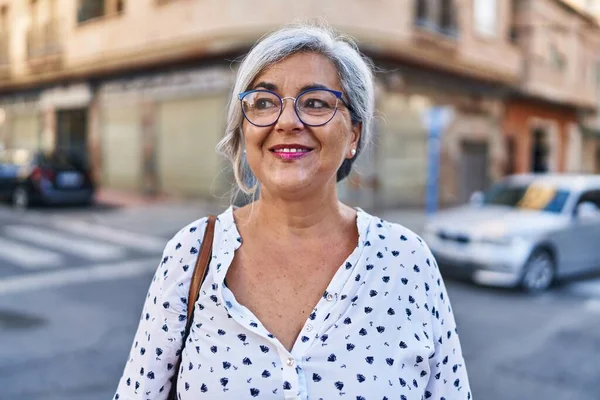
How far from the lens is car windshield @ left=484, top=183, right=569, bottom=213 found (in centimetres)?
840

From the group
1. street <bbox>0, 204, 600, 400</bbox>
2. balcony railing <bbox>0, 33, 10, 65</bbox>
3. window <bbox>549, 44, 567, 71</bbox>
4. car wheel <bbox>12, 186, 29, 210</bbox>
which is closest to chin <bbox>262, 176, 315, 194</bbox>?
street <bbox>0, 204, 600, 400</bbox>

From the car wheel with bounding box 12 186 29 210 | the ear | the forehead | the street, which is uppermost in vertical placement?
the forehead

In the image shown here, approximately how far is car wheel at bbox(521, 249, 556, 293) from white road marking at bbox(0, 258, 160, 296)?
5.12 meters

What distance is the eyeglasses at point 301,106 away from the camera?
1671mm

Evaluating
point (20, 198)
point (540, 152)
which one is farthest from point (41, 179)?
point (540, 152)

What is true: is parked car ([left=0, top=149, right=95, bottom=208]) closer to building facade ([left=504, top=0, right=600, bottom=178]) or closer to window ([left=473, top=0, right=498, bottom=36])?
window ([left=473, top=0, right=498, bottom=36])

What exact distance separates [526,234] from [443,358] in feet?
21.2

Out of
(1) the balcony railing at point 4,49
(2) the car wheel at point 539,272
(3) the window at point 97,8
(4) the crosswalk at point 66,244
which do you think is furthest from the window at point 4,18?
(2) the car wheel at point 539,272

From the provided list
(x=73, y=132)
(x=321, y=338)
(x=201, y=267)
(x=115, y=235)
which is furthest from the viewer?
(x=73, y=132)

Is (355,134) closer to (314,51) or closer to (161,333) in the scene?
(314,51)

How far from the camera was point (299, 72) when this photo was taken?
1687 mm

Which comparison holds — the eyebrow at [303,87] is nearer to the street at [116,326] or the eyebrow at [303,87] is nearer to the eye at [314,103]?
the eye at [314,103]

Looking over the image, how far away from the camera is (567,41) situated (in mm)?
24859

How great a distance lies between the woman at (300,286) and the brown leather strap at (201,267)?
2 centimetres
